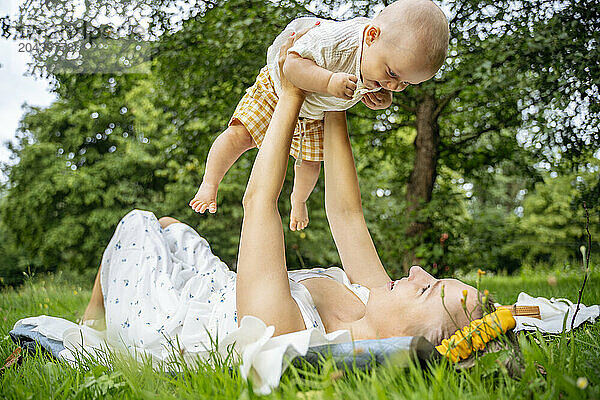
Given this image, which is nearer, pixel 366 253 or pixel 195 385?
pixel 195 385

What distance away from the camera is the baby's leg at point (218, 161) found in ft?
6.27

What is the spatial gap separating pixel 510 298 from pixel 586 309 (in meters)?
0.94

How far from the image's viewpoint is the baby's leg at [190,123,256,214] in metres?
1.91

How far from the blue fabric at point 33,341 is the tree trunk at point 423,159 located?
11.9ft

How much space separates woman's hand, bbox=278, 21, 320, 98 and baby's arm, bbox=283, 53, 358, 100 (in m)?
0.01

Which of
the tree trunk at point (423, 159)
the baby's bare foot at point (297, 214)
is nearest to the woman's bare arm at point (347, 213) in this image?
the baby's bare foot at point (297, 214)

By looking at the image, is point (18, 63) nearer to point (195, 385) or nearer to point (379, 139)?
point (379, 139)

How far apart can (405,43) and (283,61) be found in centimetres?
38

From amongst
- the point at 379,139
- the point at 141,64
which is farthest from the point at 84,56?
the point at 379,139

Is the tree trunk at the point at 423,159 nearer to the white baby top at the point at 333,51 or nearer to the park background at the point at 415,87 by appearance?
the park background at the point at 415,87

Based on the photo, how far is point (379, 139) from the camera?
585 centimetres

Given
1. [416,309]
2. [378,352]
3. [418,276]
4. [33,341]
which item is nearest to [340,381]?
[378,352]

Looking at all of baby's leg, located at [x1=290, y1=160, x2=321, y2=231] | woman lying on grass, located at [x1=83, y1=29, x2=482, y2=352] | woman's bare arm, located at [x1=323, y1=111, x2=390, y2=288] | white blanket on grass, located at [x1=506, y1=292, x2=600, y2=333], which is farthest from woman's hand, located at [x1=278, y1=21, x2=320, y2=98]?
white blanket on grass, located at [x1=506, y1=292, x2=600, y2=333]

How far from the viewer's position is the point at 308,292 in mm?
1731
